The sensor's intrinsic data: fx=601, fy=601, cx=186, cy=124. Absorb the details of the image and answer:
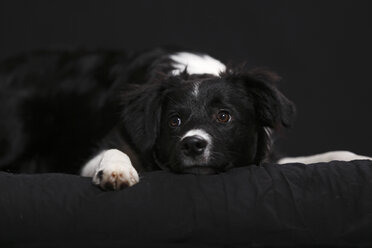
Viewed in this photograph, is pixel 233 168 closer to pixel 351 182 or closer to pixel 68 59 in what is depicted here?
pixel 351 182

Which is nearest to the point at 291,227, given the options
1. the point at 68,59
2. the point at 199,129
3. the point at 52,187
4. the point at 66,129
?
the point at 199,129

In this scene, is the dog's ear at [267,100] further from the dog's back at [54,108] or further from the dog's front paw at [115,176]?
the dog's back at [54,108]

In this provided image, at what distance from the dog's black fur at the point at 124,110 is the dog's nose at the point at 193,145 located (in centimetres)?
6

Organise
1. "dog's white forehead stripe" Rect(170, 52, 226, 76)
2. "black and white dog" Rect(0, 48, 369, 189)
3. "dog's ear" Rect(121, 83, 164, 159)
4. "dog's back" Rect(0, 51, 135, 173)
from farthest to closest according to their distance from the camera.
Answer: "dog's back" Rect(0, 51, 135, 173)
"dog's white forehead stripe" Rect(170, 52, 226, 76)
"dog's ear" Rect(121, 83, 164, 159)
"black and white dog" Rect(0, 48, 369, 189)

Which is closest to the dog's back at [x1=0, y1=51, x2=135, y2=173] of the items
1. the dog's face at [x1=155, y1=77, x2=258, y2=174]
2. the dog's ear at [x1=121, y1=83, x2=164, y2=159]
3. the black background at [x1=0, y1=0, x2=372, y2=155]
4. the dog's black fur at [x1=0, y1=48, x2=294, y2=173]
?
the dog's black fur at [x1=0, y1=48, x2=294, y2=173]

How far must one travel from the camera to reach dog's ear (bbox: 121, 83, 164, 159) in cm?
305

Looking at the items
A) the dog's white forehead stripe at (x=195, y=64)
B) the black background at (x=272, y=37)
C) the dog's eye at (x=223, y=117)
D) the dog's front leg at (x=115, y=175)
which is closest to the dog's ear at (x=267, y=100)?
the dog's eye at (x=223, y=117)

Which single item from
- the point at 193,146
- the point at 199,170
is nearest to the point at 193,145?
the point at 193,146

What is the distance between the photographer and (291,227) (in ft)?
7.79

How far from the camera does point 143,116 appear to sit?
3090 mm

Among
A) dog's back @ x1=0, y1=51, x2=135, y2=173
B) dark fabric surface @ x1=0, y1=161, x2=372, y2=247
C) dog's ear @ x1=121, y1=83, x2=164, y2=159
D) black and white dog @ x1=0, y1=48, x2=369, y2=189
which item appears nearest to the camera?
dark fabric surface @ x1=0, y1=161, x2=372, y2=247

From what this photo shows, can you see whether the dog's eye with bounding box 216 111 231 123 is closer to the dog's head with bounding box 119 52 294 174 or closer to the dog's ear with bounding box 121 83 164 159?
the dog's head with bounding box 119 52 294 174

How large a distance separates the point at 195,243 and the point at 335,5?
271cm

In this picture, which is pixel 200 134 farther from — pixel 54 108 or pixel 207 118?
pixel 54 108
